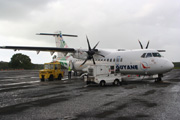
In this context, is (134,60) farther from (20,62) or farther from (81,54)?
(20,62)

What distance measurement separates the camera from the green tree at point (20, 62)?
81125 millimetres

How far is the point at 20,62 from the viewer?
82.6 metres

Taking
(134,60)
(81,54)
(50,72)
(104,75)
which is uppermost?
(81,54)

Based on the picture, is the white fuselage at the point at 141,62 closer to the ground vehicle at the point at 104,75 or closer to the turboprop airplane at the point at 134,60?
the turboprop airplane at the point at 134,60

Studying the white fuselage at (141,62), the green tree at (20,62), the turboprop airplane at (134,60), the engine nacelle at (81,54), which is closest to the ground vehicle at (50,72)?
the turboprop airplane at (134,60)

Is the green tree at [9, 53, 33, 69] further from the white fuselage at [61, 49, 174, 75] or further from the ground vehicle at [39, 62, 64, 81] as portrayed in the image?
the white fuselage at [61, 49, 174, 75]

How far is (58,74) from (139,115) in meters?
17.5

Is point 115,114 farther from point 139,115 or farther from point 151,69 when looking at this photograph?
point 151,69

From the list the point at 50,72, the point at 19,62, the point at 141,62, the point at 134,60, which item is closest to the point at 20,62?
the point at 19,62

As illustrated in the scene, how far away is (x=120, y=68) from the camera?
18.8 m

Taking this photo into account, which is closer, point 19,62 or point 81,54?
point 81,54

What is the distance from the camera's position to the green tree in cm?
8112

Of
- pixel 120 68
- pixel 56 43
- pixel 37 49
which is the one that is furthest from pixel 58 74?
pixel 56 43

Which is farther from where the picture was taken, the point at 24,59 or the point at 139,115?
the point at 24,59
